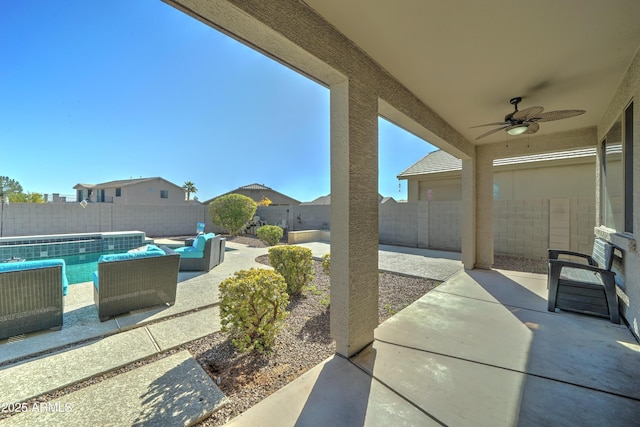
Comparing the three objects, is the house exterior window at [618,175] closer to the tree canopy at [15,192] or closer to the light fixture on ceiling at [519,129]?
the light fixture on ceiling at [519,129]

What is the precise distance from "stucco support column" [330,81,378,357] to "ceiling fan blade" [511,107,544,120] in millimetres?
2259

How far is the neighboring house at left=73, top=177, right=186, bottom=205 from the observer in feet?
77.7

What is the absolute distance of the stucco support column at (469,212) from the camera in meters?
5.92

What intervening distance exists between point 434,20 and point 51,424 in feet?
13.5

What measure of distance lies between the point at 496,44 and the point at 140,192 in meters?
28.9

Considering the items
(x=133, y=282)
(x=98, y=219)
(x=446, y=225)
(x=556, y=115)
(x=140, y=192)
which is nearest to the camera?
(x=556, y=115)

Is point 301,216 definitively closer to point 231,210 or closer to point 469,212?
point 231,210

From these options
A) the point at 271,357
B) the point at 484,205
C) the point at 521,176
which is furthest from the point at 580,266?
the point at 521,176

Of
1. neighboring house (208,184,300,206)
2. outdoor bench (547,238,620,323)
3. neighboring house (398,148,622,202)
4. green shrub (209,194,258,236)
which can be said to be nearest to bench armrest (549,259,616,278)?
outdoor bench (547,238,620,323)

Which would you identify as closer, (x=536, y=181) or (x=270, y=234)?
(x=270, y=234)

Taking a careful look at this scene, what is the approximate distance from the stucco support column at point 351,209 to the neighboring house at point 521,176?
9.82 metres

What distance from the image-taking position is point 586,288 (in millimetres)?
3436

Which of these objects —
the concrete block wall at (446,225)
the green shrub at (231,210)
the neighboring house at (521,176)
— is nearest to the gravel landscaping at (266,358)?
the concrete block wall at (446,225)

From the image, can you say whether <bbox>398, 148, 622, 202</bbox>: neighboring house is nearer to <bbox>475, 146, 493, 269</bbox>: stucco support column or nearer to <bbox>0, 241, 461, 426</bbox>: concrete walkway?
<bbox>475, 146, 493, 269</bbox>: stucco support column
